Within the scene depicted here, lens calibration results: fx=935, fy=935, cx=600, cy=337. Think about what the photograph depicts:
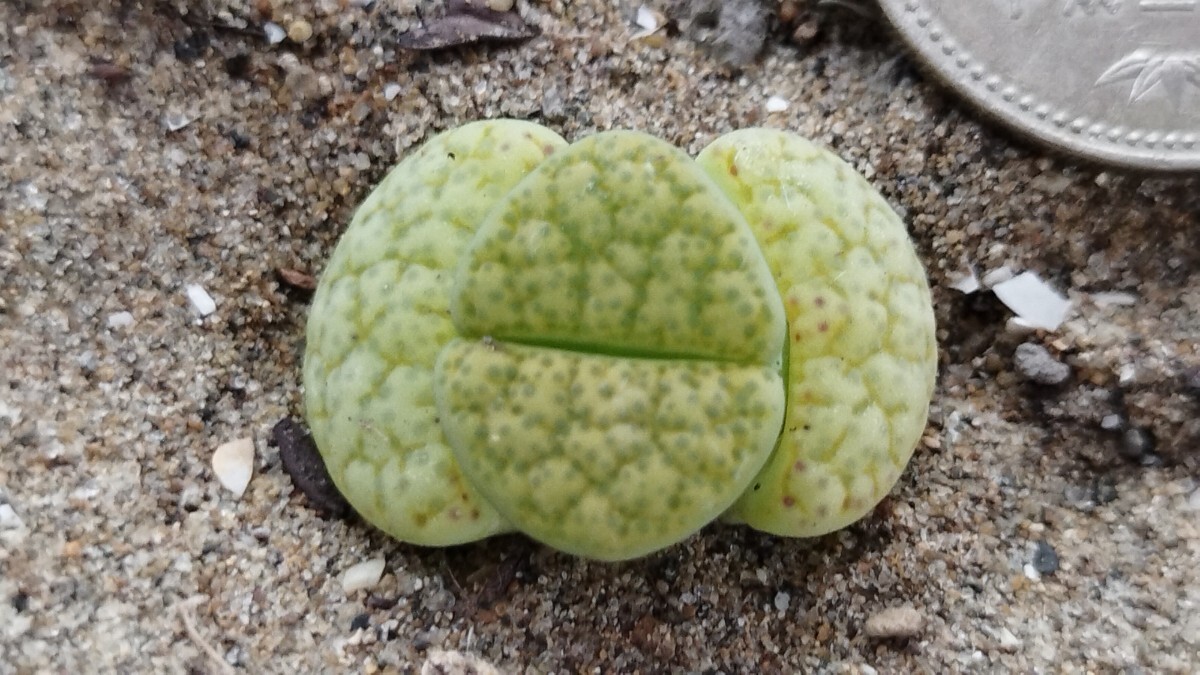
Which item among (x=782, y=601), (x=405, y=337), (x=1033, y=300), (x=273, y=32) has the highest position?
(x=273, y=32)

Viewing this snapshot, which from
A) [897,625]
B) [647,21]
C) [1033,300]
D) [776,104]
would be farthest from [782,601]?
[647,21]

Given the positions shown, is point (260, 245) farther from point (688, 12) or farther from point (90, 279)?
point (688, 12)

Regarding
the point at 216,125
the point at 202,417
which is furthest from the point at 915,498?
the point at 216,125

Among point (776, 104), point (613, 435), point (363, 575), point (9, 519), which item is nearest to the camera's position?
point (613, 435)

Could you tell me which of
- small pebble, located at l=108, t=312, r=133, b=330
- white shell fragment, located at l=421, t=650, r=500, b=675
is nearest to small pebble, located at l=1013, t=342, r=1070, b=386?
white shell fragment, located at l=421, t=650, r=500, b=675

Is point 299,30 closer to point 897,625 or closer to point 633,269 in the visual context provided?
point 633,269

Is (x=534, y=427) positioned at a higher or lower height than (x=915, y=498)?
higher

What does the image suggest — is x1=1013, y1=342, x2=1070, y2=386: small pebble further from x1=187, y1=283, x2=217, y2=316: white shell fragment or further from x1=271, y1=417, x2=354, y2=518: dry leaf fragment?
x1=187, y1=283, x2=217, y2=316: white shell fragment

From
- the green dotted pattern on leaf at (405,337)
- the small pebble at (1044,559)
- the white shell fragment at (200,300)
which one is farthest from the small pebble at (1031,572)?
the white shell fragment at (200,300)
